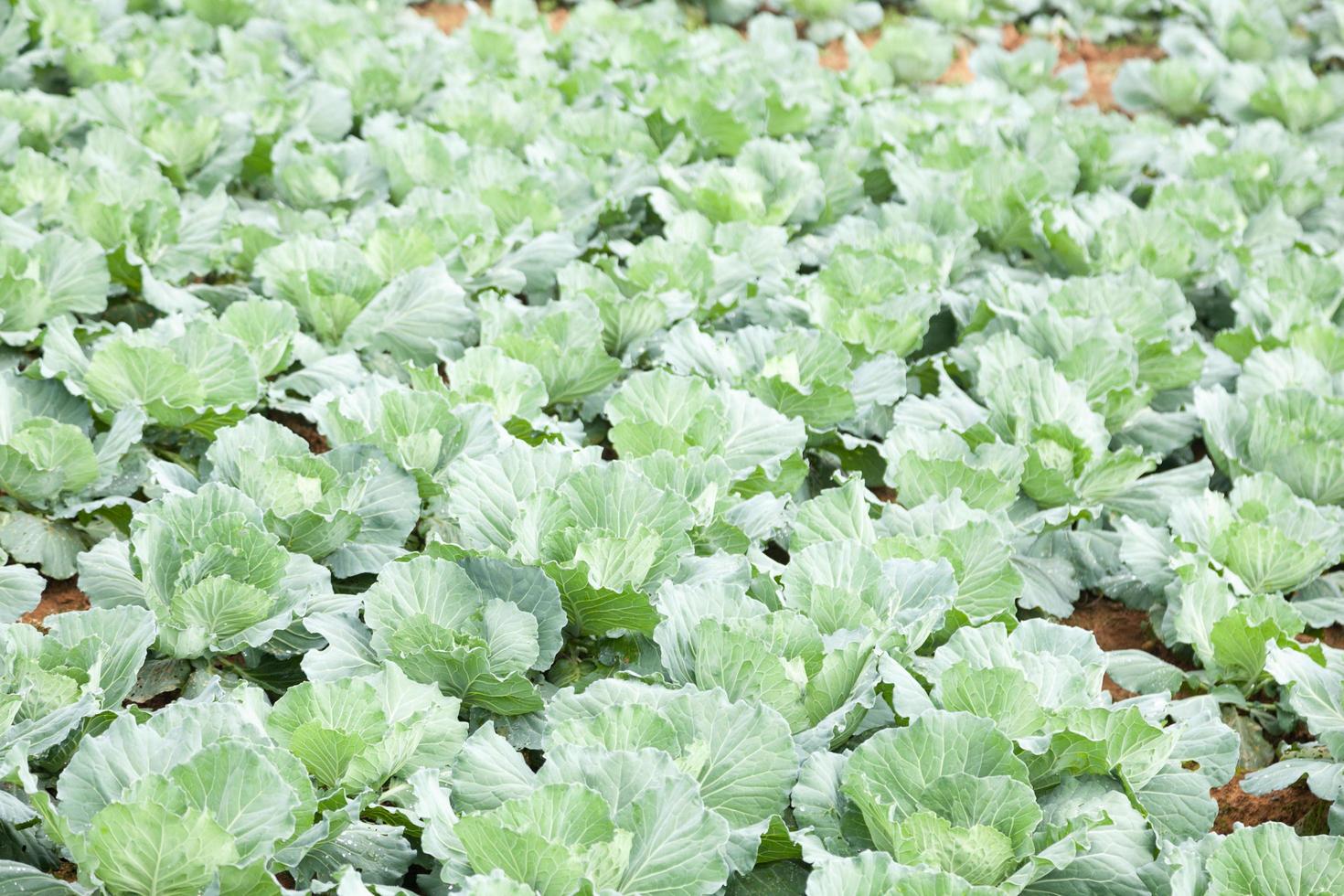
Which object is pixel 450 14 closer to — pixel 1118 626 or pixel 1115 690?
pixel 1118 626

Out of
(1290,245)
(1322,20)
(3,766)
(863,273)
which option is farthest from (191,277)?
(1322,20)

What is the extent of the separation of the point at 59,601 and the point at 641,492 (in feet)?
4.57

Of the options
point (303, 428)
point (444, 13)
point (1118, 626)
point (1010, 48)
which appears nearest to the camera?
point (1118, 626)

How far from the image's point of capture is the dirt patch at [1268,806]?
2734mm

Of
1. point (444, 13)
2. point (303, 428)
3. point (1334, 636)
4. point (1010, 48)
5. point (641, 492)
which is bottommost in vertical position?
point (1334, 636)

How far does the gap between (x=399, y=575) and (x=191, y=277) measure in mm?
2252

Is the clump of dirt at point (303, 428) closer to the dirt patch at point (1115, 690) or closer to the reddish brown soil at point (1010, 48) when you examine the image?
the dirt patch at point (1115, 690)

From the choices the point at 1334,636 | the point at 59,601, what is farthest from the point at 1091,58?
the point at 59,601

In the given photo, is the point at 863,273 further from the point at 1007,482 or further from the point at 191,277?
the point at 191,277

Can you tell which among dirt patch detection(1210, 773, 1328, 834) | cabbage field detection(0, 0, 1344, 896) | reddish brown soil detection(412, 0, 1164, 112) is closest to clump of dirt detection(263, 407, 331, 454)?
cabbage field detection(0, 0, 1344, 896)

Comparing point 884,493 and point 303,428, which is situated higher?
point 303,428

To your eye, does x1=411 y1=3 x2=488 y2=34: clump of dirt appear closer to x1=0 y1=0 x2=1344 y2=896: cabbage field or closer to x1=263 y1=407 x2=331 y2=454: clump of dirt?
x1=0 y1=0 x2=1344 y2=896: cabbage field

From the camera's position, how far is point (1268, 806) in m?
2.80

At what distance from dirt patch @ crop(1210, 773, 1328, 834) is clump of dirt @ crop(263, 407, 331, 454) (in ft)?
7.83
